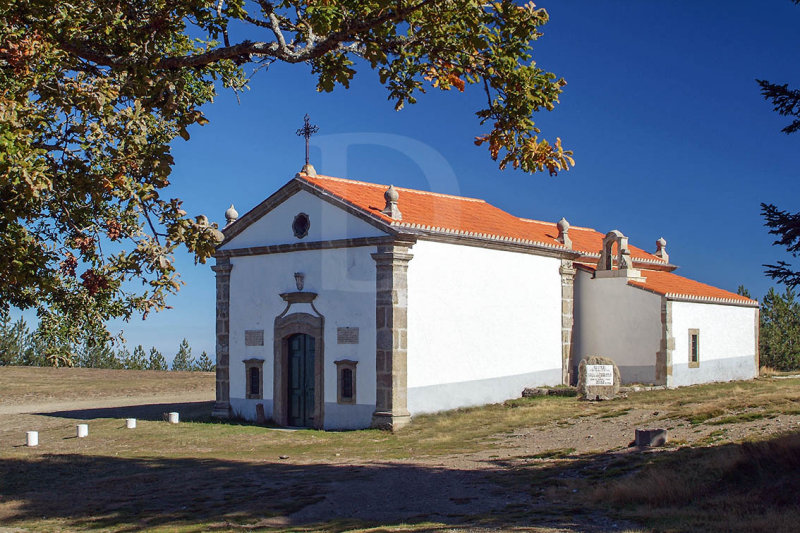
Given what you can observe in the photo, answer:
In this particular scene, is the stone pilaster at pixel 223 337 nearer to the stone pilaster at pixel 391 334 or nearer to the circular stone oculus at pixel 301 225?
the circular stone oculus at pixel 301 225

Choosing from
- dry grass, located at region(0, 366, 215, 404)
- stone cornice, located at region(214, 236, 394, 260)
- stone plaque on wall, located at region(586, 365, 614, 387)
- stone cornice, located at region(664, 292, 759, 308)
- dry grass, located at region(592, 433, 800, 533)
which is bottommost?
dry grass, located at region(0, 366, 215, 404)

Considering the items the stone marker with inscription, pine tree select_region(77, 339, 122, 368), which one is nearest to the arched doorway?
the stone marker with inscription

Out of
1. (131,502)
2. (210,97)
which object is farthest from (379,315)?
(131,502)

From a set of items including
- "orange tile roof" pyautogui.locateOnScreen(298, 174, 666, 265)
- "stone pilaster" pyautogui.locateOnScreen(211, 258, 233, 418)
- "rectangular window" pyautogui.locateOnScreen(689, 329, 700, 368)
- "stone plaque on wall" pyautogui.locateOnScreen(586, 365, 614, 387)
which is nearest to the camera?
"orange tile roof" pyautogui.locateOnScreen(298, 174, 666, 265)

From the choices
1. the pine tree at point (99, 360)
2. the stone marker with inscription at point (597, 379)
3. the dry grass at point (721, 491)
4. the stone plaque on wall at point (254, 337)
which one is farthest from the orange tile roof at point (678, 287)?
the pine tree at point (99, 360)

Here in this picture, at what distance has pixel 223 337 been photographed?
25688 mm

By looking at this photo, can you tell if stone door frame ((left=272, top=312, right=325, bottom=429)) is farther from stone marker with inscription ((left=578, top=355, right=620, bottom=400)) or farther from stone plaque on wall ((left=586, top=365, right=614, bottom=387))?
stone plaque on wall ((left=586, top=365, right=614, bottom=387))

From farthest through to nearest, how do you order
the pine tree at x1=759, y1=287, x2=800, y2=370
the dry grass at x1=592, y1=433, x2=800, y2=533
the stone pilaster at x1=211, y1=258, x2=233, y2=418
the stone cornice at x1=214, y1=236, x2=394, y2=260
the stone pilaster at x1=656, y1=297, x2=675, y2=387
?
the pine tree at x1=759, y1=287, x2=800, y2=370
the stone pilaster at x1=656, y1=297, x2=675, y2=387
the stone pilaster at x1=211, y1=258, x2=233, y2=418
the stone cornice at x1=214, y1=236, x2=394, y2=260
the dry grass at x1=592, y1=433, x2=800, y2=533

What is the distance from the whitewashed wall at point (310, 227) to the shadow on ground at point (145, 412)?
5.40m

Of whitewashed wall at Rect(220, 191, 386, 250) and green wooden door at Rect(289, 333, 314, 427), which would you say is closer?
whitewashed wall at Rect(220, 191, 386, 250)

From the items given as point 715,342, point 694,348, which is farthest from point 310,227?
point 715,342

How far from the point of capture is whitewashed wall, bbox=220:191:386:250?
22.7 metres

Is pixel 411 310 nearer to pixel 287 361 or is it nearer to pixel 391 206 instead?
pixel 391 206

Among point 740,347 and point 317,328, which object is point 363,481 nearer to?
point 317,328
